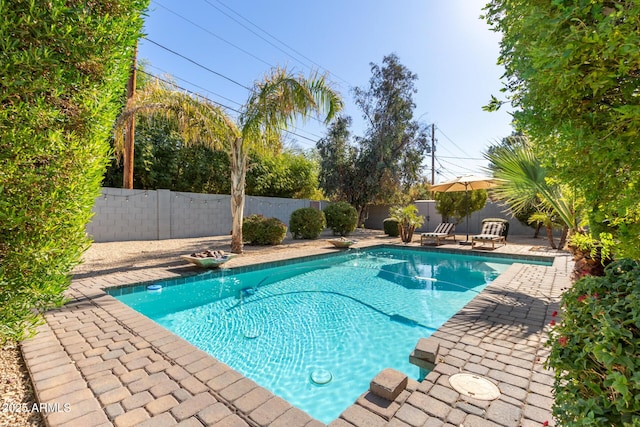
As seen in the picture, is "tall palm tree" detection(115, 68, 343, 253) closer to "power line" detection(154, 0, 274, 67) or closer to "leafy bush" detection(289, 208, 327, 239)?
"power line" detection(154, 0, 274, 67)

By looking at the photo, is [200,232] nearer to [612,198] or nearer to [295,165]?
[295,165]

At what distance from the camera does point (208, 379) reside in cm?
250

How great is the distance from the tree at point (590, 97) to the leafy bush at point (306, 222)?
39.5 ft

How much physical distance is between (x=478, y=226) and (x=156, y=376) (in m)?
19.4

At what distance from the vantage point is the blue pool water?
3.41 m

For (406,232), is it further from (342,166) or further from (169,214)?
(169,214)

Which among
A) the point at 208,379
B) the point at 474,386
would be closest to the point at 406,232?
the point at 474,386

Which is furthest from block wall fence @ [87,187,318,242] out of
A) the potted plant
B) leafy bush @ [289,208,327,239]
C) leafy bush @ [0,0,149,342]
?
leafy bush @ [0,0,149,342]

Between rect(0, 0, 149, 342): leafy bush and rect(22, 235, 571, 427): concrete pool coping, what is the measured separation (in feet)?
2.49

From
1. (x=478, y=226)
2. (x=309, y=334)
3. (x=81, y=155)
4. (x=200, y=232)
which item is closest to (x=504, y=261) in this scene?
(x=309, y=334)

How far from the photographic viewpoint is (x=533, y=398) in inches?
89.8

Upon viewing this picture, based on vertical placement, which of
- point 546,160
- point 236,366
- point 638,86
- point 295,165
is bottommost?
point 236,366

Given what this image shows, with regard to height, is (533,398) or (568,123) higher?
(568,123)

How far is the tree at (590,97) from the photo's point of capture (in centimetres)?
109
